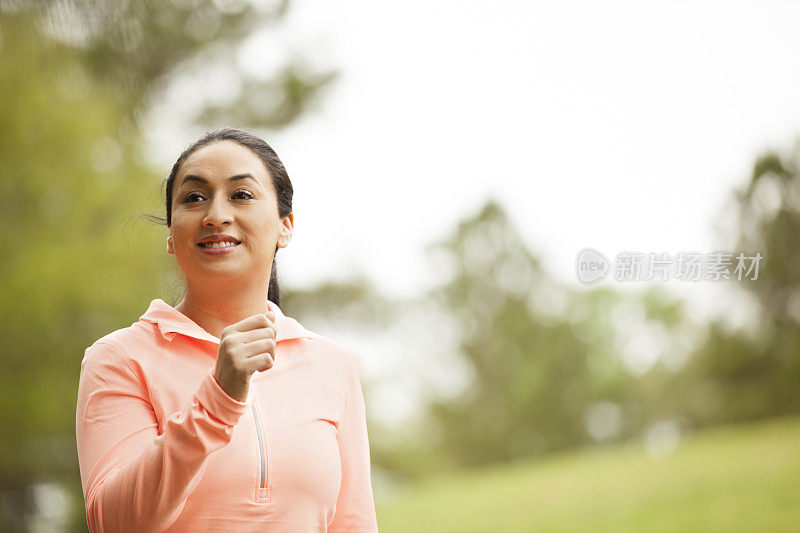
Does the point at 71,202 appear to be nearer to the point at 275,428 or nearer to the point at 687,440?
the point at 275,428

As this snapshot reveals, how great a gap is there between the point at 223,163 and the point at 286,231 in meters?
0.11

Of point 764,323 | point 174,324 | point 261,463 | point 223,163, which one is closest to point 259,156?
point 223,163

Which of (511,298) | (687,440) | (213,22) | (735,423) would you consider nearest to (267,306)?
(213,22)

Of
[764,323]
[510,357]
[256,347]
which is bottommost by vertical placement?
[256,347]

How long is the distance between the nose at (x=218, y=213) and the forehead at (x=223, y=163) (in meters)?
0.02

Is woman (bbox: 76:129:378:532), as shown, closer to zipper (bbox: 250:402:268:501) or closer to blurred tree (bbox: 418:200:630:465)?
zipper (bbox: 250:402:268:501)

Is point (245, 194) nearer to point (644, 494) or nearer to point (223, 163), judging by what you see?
point (223, 163)

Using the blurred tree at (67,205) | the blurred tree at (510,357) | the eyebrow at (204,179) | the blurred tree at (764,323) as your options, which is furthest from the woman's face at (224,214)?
the blurred tree at (510,357)

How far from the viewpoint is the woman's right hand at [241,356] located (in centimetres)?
64

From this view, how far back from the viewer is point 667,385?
9.84m

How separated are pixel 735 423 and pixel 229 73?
5638 mm

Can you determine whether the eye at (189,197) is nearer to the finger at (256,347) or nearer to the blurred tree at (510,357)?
the finger at (256,347)

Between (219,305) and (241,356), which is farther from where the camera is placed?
(219,305)

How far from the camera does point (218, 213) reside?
765mm
